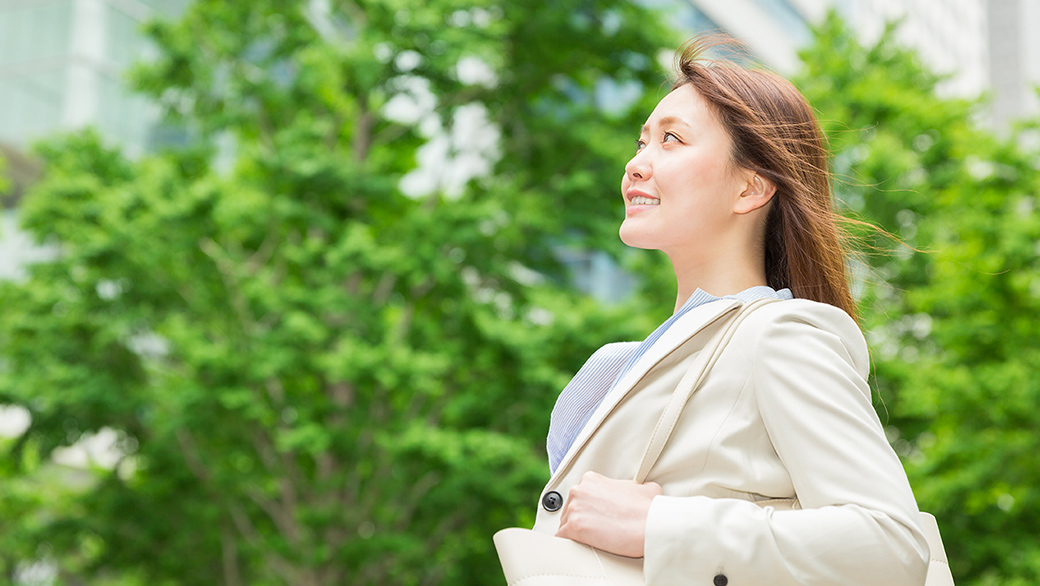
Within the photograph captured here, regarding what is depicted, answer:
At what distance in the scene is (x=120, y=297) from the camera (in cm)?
1001

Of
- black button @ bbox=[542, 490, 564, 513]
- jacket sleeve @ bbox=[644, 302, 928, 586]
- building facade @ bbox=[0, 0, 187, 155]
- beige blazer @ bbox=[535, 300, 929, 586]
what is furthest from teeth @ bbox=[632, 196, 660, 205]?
building facade @ bbox=[0, 0, 187, 155]

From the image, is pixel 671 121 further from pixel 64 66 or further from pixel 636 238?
pixel 64 66

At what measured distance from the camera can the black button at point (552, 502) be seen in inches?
55.2

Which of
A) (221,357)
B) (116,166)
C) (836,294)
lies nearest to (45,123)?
(116,166)

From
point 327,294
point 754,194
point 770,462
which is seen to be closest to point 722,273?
point 754,194

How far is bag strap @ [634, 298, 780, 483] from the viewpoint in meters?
1.33

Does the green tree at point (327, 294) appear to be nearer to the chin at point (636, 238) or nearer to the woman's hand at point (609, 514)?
the chin at point (636, 238)

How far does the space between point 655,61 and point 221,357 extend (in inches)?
210

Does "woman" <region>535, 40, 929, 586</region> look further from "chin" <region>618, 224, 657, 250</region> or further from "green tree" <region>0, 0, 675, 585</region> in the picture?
→ "green tree" <region>0, 0, 675, 585</region>

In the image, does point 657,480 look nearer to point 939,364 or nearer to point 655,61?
point 655,61

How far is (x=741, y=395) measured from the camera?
132cm

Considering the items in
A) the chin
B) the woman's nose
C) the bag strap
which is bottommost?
the bag strap

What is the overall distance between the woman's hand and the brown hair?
1.67 feet

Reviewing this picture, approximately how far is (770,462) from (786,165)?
51 centimetres
